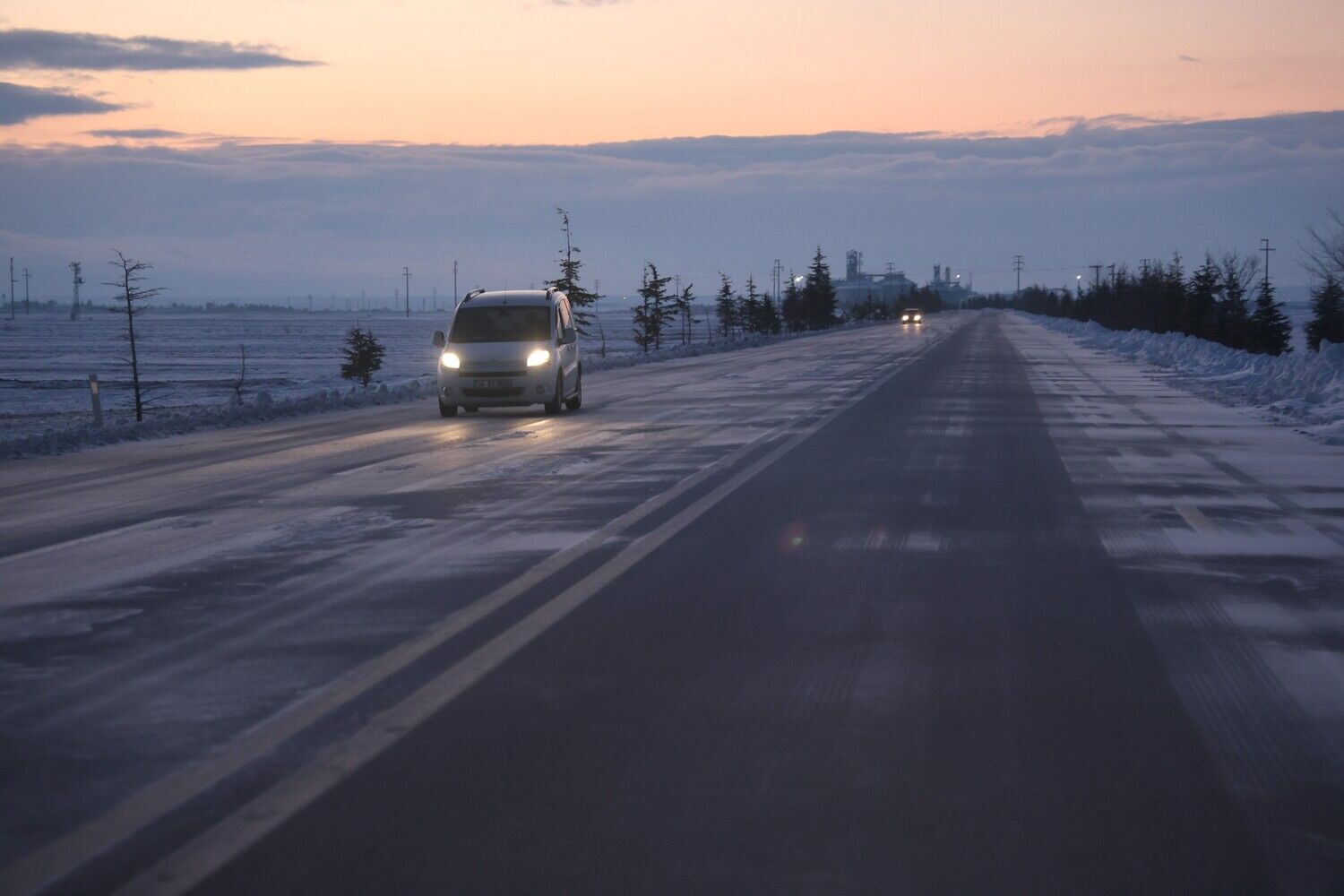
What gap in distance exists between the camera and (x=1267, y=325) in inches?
2980

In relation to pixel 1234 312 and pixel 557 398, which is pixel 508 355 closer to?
pixel 557 398

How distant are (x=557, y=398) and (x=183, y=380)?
231 feet

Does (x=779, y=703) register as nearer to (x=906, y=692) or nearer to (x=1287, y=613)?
(x=906, y=692)

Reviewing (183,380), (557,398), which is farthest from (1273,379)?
(183,380)

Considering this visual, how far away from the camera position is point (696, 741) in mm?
5547

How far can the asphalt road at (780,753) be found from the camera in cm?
428

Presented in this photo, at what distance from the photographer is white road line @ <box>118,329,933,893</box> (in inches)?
169

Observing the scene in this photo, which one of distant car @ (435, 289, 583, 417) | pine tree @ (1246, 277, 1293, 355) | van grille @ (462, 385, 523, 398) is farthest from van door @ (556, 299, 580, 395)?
pine tree @ (1246, 277, 1293, 355)

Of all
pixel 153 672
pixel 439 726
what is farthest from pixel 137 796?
pixel 153 672

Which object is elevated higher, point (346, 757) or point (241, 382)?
point (346, 757)

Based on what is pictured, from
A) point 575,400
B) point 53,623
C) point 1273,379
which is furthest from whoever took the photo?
point 1273,379

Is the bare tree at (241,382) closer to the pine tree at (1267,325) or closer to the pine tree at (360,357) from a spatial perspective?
the pine tree at (360,357)

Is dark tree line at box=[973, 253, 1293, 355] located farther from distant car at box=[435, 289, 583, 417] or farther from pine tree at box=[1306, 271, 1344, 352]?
distant car at box=[435, 289, 583, 417]

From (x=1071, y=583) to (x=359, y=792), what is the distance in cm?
524
